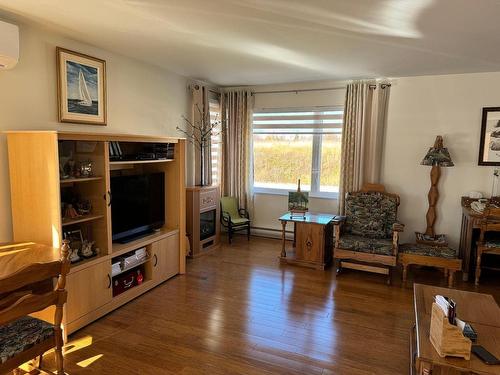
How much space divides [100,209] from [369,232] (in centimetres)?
320

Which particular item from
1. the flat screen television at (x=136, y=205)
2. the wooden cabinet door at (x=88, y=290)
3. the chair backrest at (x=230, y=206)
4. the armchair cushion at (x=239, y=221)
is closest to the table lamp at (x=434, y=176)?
the armchair cushion at (x=239, y=221)

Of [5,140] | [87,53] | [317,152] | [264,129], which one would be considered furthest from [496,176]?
[5,140]

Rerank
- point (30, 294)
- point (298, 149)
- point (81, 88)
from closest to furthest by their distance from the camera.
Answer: point (30, 294) < point (81, 88) < point (298, 149)

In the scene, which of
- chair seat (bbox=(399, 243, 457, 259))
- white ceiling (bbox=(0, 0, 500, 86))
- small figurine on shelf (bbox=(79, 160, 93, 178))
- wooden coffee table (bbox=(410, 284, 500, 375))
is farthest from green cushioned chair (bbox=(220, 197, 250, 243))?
wooden coffee table (bbox=(410, 284, 500, 375))

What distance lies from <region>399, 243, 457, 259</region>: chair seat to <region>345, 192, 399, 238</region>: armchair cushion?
37 cm

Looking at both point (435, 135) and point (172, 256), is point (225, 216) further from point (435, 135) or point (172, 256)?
point (435, 135)

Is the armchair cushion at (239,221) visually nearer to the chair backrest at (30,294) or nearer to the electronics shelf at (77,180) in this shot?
the electronics shelf at (77,180)

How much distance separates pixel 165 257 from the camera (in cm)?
372

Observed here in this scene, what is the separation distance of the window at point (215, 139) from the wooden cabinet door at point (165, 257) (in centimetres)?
187

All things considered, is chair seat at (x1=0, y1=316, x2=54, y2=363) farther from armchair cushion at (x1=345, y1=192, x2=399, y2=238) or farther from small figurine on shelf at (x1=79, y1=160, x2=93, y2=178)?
armchair cushion at (x1=345, y1=192, x2=399, y2=238)

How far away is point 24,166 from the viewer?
2.56 m

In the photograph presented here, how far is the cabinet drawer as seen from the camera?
15.2 feet

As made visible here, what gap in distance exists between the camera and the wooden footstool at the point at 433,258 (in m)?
3.63

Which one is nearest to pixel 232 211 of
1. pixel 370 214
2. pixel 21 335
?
pixel 370 214
